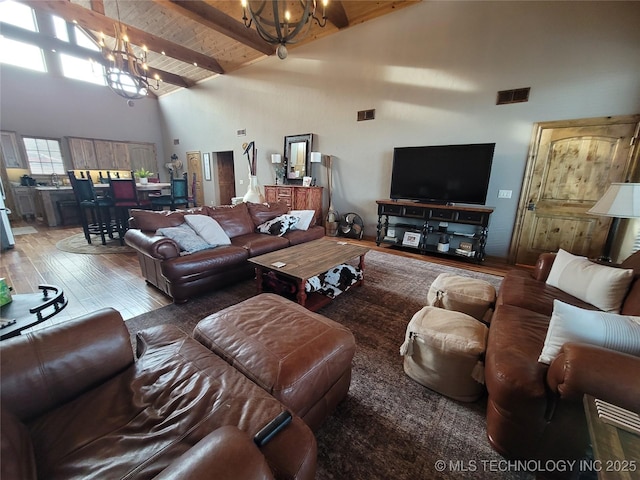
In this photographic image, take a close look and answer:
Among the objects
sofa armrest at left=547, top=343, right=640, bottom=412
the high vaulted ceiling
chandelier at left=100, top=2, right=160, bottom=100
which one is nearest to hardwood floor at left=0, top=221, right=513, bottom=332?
sofa armrest at left=547, top=343, right=640, bottom=412

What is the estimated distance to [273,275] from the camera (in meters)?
2.71

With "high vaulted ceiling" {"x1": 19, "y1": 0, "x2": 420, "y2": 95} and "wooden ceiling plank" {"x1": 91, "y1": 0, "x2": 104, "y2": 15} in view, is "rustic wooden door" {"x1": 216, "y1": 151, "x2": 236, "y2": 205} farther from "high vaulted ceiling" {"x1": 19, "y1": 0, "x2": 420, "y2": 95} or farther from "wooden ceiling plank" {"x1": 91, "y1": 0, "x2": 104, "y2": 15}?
"wooden ceiling plank" {"x1": 91, "y1": 0, "x2": 104, "y2": 15}

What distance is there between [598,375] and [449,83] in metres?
4.58

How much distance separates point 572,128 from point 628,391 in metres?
3.96

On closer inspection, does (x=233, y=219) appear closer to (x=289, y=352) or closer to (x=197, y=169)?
(x=289, y=352)

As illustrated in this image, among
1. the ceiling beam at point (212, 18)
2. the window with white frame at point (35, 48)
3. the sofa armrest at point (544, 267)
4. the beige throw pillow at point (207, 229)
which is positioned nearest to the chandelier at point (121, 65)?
the ceiling beam at point (212, 18)

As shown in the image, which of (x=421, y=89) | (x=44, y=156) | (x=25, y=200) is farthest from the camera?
(x=44, y=156)

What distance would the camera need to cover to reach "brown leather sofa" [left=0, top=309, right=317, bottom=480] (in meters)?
0.63

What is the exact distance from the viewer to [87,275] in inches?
131

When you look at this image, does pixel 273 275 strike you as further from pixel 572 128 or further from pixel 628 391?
pixel 572 128

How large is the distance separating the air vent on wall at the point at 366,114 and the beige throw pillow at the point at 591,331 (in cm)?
469

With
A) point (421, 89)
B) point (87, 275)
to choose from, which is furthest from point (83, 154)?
point (421, 89)

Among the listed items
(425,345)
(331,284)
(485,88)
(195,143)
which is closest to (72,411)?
(425,345)

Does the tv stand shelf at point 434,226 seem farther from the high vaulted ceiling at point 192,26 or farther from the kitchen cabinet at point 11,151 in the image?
the kitchen cabinet at point 11,151
